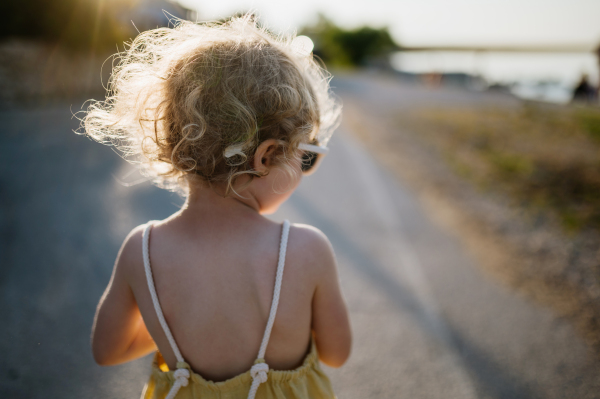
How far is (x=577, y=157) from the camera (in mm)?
5809

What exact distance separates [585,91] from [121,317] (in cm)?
1736

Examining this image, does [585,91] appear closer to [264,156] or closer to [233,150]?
[264,156]

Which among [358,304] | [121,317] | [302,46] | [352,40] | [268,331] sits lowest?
[352,40]

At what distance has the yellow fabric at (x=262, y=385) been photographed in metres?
1.00

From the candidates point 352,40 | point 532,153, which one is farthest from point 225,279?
point 352,40

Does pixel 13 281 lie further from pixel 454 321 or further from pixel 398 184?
pixel 398 184

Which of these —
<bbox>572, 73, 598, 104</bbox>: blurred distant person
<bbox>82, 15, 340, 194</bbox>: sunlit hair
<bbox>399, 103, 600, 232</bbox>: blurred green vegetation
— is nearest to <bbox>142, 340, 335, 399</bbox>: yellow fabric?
<bbox>82, 15, 340, 194</bbox>: sunlit hair

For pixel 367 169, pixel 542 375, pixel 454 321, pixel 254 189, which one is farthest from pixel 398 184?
pixel 254 189

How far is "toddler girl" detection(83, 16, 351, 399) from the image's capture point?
93 cm

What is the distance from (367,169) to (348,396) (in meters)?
4.48

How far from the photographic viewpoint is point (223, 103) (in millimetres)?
905

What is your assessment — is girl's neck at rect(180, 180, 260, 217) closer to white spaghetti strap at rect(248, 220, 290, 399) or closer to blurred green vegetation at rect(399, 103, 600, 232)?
white spaghetti strap at rect(248, 220, 290, 399)

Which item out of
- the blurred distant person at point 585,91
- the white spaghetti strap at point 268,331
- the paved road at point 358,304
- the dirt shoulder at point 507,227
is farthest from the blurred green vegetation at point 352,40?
the white spaghetti strap at point 268,331

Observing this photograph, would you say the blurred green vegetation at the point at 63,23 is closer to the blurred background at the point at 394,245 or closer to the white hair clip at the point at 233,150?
the blurred background at the point at 394,245
